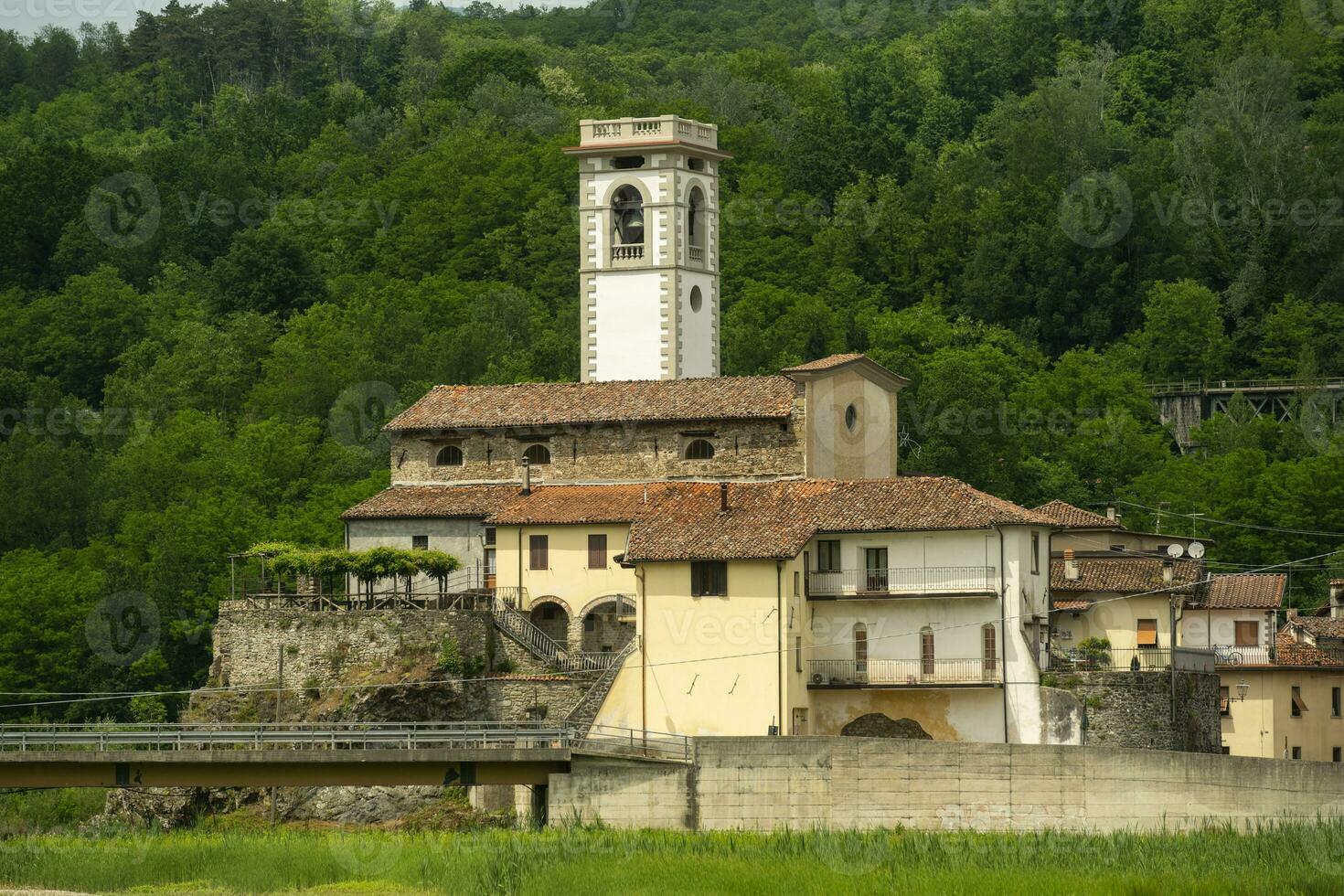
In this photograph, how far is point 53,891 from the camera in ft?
188

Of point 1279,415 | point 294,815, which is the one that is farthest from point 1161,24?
point 294,815

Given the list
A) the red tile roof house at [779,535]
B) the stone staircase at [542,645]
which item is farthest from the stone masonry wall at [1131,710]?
the stone staircase at [542,645]

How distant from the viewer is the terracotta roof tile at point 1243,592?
274 feet

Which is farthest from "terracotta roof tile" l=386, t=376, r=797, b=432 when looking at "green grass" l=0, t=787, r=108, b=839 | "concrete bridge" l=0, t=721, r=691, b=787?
"green grass" l=0, t=787, r=108, b=839

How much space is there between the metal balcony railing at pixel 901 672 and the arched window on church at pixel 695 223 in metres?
18.1

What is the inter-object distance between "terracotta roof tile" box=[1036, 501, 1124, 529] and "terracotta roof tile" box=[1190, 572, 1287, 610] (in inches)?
154

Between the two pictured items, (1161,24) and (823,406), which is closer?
(823,406)

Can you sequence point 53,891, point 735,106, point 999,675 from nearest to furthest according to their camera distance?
Answer: 1. point 53,891
2. point 999,675
3. point 735,106

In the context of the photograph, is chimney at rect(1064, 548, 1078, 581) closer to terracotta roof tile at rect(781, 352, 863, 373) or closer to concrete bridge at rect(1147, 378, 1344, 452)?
Answer: terracotta roof tile at rect(781, 352, 863, 373)

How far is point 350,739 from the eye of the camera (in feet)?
214

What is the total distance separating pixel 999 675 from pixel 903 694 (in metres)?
2.30

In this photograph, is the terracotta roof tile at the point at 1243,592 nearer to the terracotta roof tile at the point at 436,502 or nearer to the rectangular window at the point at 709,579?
the rectangular window at the point at 709,579

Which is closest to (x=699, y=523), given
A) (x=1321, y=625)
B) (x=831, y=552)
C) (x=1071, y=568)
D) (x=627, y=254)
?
(x=831, y=552)

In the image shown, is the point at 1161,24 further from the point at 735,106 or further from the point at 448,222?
the point at 448,222
